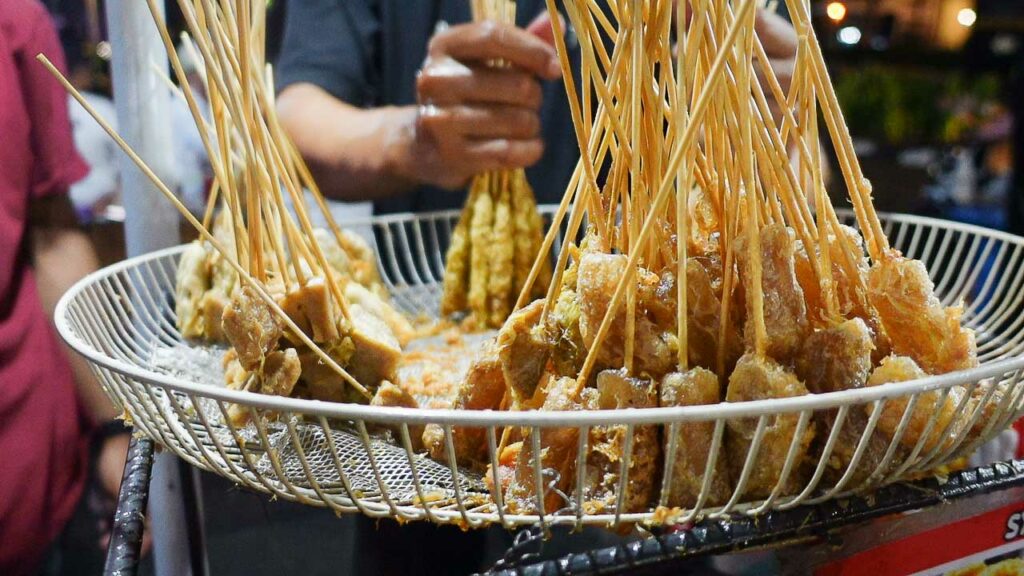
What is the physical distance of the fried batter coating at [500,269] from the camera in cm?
172

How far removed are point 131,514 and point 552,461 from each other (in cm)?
50

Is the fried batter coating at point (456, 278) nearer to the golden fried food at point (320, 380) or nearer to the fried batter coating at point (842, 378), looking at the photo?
the golden fried food at point (320, 380)

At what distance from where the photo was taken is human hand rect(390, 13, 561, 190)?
176 centimetres

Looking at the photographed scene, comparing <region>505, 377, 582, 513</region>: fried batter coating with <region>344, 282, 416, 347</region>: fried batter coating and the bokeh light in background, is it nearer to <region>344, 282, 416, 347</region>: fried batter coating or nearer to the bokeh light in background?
<region>344, 282, 416, 347</region>: fried batter coating

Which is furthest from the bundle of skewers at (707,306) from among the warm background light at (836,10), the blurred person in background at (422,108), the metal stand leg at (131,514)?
the warm background light at (836,10)

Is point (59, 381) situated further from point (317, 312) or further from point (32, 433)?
point (317, 312)

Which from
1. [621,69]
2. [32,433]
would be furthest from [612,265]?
[32,433]

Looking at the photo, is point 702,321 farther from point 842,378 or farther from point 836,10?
point 836,10

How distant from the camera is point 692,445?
812mm

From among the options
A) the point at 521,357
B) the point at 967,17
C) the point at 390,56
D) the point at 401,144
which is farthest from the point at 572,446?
the point at 967,17

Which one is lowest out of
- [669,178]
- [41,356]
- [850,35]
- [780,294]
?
[41,356]

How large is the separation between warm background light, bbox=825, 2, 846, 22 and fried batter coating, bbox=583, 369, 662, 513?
190 centimetres

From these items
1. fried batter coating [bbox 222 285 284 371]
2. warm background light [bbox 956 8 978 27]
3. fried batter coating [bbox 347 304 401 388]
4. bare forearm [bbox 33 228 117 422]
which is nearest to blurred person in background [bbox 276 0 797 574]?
fried batter coating [bbox 347 304 401 388]

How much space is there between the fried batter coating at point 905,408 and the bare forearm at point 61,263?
61.6 inches
